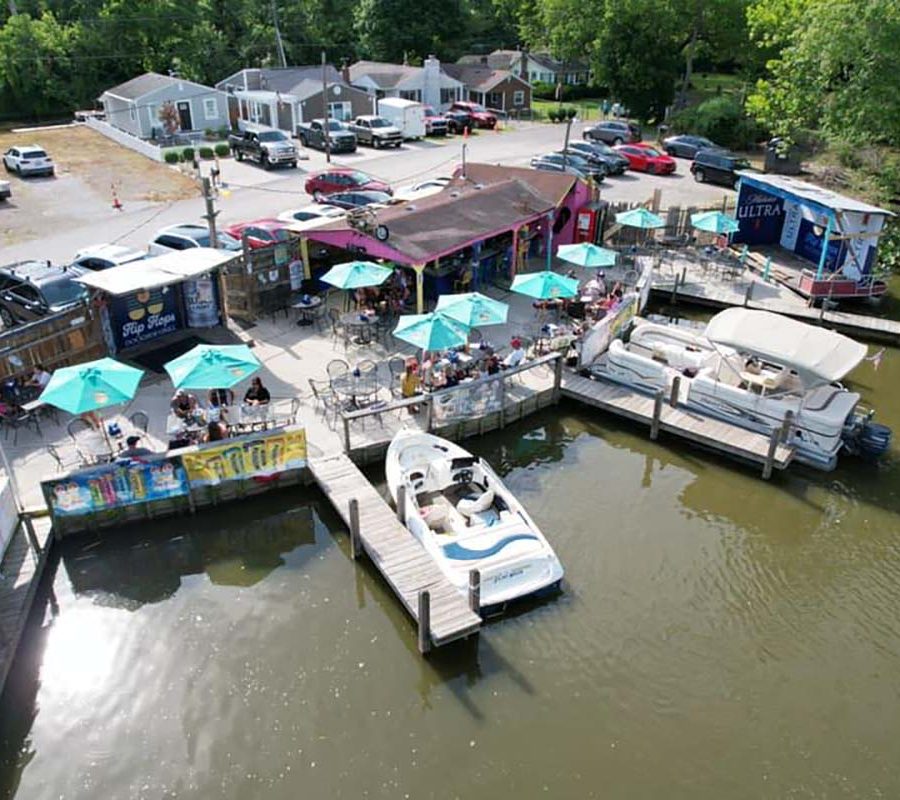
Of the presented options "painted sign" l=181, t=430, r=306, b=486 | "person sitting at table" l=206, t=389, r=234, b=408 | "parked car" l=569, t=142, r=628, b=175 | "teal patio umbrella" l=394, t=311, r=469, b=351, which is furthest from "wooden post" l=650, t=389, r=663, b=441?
"parked car" l=569, t=142, r=628, b=175

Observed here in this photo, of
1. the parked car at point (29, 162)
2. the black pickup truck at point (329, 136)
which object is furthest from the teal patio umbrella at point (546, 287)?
the parked car at point (29, 162)

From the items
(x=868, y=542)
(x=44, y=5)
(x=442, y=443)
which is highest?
(x=44, y=5)

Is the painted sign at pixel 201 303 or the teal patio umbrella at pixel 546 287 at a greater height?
the teal patio umbrella at pixel 546 287

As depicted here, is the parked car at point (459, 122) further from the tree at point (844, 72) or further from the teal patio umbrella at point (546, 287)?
the teal patio umbrella at point (546, 287)

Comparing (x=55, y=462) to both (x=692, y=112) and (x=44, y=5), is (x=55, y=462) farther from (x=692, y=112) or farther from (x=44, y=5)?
(x=44, y=5)

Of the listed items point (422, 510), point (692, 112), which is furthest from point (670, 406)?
point (692, 112)

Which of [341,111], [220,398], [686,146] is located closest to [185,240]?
[220,398]

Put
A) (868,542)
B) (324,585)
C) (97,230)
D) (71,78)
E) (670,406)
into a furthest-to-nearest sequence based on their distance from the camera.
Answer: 1. (71,78)
2. (97,230)
3. (670,406)
4. (868,542)
5. (324,585)

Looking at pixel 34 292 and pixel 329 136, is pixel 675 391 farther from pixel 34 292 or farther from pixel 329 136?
pixel 329 136
